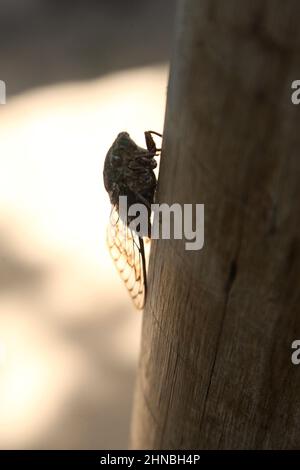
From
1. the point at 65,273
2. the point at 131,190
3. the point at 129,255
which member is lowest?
the point at 65,273

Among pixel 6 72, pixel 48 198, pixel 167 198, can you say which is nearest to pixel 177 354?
pixel 167 198

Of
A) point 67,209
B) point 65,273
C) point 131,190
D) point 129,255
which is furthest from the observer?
point 67,209

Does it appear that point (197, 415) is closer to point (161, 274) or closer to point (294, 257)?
point (161, 274)

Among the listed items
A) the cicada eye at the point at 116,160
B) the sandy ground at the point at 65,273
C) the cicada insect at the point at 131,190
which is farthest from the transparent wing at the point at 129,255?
the sandy ground at the point at 65,273

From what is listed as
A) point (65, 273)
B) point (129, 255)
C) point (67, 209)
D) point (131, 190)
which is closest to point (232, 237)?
point (131, 190)

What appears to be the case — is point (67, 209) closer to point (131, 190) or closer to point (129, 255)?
point (129, 255)

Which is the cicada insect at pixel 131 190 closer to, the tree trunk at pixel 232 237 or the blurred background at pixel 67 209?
the tree trunk at pixel 232 237

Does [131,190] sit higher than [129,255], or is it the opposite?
[131,190]
